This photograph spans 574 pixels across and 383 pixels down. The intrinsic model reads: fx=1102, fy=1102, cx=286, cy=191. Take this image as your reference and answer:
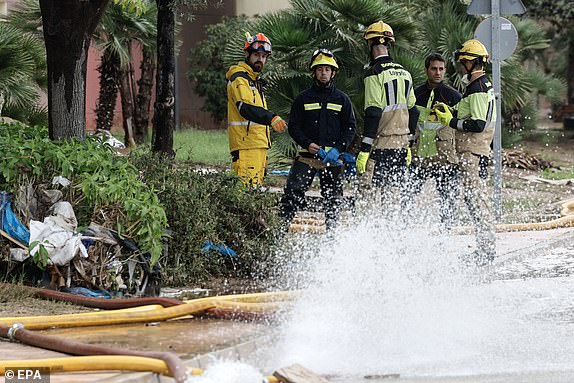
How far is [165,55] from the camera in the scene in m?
12.3

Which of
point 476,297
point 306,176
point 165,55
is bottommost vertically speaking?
point 476,297

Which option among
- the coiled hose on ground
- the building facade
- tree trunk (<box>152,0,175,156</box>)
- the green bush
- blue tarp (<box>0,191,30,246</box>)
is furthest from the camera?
the building facade

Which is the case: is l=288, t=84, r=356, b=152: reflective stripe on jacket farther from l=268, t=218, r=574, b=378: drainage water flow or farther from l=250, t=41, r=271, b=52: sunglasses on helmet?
l=268, t=218, r=574, b=378: drainage water flow

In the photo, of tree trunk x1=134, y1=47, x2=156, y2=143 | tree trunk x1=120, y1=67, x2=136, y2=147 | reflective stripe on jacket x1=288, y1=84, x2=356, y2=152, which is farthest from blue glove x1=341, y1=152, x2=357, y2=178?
tree trunk x1=134, y1=47, x2=156, y2=143

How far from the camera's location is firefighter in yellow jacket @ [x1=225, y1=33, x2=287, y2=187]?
1051 centimetres

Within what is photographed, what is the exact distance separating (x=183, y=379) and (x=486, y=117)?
5.72 m

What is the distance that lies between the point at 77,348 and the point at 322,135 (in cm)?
489

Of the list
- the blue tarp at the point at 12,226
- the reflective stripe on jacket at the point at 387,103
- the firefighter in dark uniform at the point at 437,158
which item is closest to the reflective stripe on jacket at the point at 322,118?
the reflective stripe on jacket at the point at 387,103

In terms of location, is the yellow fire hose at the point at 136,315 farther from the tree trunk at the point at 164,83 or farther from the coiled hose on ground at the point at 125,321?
the tree trunk at the point at 164,83

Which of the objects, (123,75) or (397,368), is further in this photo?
(123,75)

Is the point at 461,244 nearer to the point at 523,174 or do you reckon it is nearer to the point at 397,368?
the point at 397,368

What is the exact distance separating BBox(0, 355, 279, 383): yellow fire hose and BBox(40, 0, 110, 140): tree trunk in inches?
158

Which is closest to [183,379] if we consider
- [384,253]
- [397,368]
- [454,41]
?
[397,368]

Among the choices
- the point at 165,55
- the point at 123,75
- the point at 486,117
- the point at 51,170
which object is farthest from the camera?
the point at 123,75
